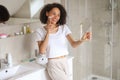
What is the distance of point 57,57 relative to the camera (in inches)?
73.4

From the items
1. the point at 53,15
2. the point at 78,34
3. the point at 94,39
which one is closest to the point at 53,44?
the point at 53,15

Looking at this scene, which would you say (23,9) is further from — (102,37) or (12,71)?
(102,37)

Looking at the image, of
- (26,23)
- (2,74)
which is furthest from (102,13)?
(2,74)

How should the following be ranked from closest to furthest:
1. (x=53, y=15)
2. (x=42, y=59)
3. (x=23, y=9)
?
(x=53, y=15)
(x=42, y=59)
(x=23, y=9)

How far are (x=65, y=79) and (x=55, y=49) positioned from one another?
300 millimetres

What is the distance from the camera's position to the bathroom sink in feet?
5.80

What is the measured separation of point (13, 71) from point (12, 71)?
14 mm

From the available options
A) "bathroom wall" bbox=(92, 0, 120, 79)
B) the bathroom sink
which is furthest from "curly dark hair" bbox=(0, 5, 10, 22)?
"bathroom wall" bbox=(92, 0, 120, 79)

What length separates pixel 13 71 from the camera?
1.89m

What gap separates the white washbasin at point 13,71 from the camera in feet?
5.80

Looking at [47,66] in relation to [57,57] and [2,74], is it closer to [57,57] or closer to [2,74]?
[57,57]

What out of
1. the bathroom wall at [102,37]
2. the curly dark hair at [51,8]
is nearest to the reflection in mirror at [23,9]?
the curly dark hair at [51,8]

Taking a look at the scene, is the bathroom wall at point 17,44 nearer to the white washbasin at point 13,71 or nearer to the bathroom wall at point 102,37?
the white washbasin at point 13,71

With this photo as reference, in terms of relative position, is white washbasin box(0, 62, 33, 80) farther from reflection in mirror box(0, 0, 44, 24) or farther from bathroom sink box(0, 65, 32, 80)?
reflection in mirror box(0, 0, 44, 24)
